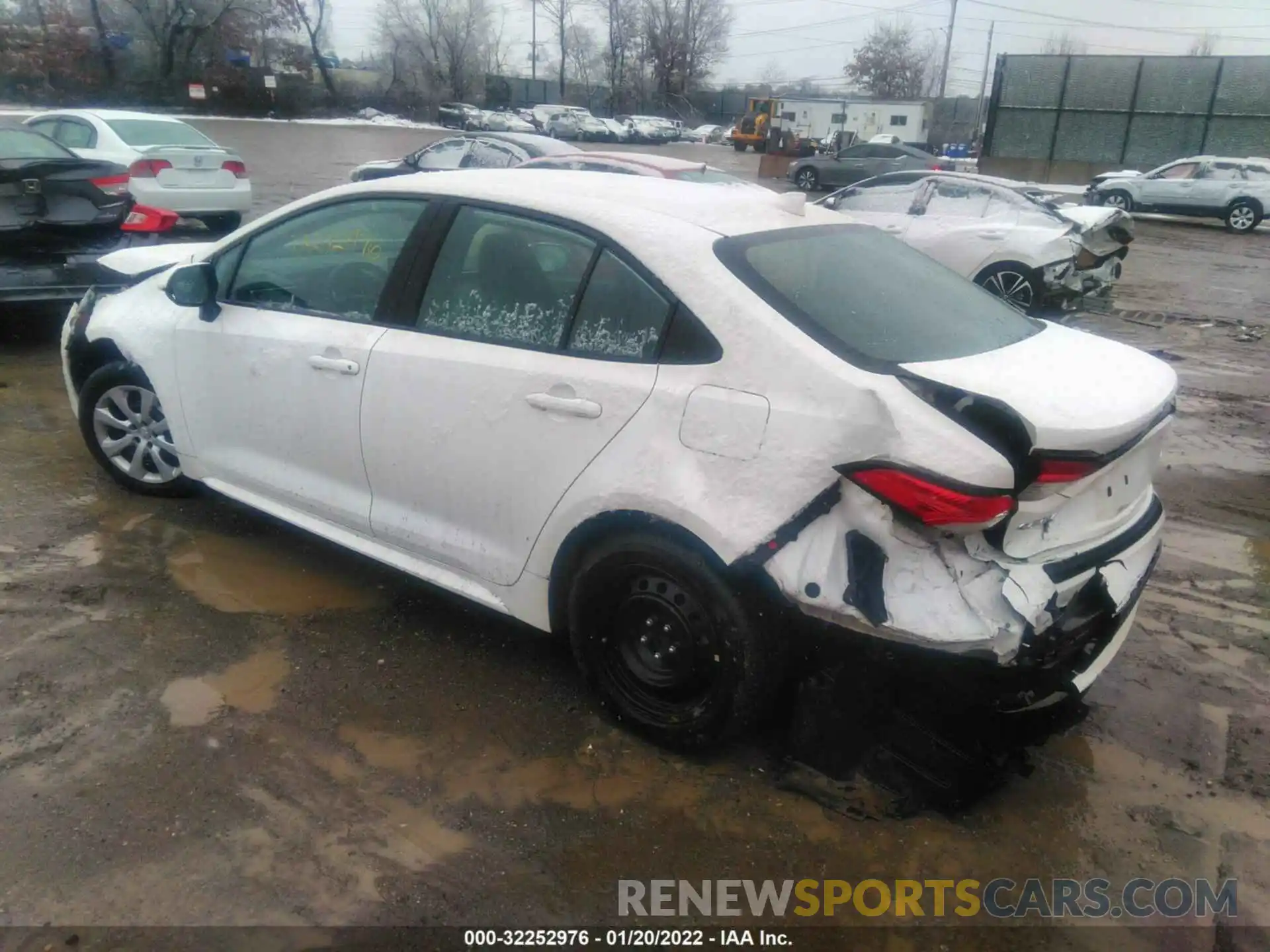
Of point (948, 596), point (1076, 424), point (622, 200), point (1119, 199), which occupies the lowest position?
point (1119, 199)

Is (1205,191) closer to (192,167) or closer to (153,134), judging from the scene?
(192,167)

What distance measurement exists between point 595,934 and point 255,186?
765 inches

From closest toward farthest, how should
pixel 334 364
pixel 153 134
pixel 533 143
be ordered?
pixel 334 364 < pixel 153 134 < pixel 533 143

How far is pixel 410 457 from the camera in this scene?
10.7ft

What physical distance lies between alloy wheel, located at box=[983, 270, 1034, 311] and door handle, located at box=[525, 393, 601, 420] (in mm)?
8315

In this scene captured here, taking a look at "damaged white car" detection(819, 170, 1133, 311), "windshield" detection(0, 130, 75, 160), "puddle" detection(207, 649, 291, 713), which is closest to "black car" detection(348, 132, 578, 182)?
"damaged white car" detection(819, 170, 1133, 311)

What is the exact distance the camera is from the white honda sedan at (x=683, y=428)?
242cm

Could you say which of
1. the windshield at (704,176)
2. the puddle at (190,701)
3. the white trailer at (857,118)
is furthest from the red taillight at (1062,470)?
the white trailer at (857,118)

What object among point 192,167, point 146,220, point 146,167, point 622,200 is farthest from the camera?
point 192,167

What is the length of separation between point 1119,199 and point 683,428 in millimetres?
24113

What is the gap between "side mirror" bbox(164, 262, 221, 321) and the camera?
379 centimetres

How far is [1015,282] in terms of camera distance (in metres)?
10.1

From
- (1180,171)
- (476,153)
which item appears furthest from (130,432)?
(1180,171)

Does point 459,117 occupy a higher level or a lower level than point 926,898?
higher
